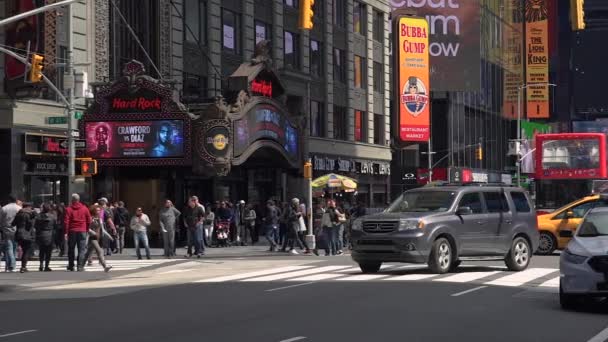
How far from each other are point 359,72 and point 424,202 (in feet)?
123

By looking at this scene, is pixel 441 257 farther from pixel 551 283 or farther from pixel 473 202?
pixel 551 283

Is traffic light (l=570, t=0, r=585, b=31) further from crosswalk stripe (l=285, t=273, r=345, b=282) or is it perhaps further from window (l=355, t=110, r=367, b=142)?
window (l=355, t=110, r=367, b=142)

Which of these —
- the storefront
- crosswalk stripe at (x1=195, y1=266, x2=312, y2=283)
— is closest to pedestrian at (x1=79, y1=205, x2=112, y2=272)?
crosswalk stripe at (x1=195, y1=266, x2=312, y2=283)

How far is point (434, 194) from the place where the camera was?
21188 mm

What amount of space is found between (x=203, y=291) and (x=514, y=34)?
7939cm

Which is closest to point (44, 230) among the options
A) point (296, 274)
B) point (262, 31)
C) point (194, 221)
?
point (194, 221)

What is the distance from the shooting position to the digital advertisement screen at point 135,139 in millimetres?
34406

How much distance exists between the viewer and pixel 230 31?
44281 millimetres

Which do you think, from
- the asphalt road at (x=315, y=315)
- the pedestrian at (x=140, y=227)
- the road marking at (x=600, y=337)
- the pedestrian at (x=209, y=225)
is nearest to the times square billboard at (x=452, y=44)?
the pedestrian at (x=209, y=225)

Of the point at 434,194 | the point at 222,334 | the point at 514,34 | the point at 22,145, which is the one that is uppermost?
the point at 514,34

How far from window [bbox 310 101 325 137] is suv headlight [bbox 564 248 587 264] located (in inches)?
1462

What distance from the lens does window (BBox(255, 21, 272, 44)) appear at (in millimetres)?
→ 46562

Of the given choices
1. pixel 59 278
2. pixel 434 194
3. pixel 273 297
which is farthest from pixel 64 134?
pixel 273 297

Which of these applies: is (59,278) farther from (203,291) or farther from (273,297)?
(273,297)
